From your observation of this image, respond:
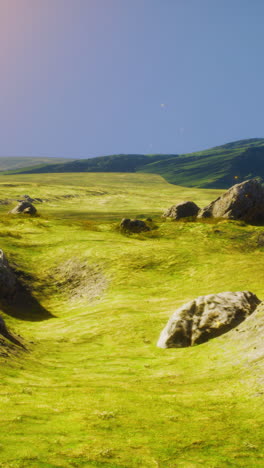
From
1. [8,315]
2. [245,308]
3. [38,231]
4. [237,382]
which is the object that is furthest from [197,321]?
[38,231]

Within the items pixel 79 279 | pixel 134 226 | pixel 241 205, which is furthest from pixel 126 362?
pixel 241 205

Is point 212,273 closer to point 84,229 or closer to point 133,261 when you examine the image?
point 133,261

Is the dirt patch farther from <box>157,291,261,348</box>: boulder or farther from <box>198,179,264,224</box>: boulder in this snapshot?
<box>198,179,264,224</box>: boulder

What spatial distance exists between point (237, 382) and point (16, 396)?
7.55 meters

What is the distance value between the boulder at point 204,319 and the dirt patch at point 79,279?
1045 centimetres

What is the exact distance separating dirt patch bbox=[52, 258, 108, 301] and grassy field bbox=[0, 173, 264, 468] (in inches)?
3.8

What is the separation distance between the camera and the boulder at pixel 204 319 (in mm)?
19734

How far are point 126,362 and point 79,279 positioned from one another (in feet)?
50.5

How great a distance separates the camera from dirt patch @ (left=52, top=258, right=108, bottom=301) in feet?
102

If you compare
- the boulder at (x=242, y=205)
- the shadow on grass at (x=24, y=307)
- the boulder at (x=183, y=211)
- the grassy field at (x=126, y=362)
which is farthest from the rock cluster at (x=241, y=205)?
the shadow on grass at (x=24, y=307)

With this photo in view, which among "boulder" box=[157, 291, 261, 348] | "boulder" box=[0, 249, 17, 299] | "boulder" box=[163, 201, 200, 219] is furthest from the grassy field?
"boulder" box=[163, 201, 200, 219]

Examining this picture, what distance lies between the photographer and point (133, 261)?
3484cm

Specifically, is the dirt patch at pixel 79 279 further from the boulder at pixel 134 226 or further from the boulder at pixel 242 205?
the boulder at pixel 242 205

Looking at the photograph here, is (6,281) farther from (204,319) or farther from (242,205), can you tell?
(242,205)
